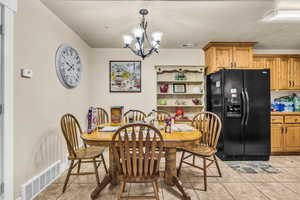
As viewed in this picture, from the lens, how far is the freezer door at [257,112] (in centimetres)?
326

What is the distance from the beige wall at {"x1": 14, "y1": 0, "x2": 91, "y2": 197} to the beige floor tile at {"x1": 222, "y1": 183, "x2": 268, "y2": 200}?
8.23 ft

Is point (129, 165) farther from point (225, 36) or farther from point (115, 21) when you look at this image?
point (225, 36)

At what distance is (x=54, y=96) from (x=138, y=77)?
212 centimetres

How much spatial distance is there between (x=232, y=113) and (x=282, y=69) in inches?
77.1

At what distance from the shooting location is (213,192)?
7.08ft

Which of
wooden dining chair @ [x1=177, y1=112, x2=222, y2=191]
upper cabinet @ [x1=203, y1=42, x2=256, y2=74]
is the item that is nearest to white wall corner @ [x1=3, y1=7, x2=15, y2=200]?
wooden dining chair @ [x1=177, y1=112, x2=222, y2=191]

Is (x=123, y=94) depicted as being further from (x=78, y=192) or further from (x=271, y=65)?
(x=271, y=65)

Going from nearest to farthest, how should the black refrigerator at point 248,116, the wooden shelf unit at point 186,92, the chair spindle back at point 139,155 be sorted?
the chair spindle back at point 139,155 → the black refrigerator at point 248,116 → the wooden shelf unit at point 186,92

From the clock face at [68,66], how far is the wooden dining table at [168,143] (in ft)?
3.86

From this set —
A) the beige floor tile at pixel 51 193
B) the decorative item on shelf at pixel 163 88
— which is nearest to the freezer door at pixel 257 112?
the decorative item on shelf at pixel 163 88

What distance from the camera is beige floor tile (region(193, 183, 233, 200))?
204cm

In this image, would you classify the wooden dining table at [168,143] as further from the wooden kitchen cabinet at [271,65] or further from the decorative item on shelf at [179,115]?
the wooden kitchen cabinet at [271,65]

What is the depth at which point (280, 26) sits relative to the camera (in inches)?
117

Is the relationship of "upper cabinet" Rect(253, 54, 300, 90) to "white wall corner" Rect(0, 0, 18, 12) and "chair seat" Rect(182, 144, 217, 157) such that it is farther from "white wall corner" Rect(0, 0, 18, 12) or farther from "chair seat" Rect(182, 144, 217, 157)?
"white wall corner" Rect(0, 0, 18, 12)
